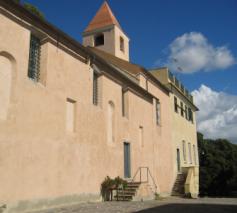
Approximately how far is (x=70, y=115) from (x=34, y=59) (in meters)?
2.78

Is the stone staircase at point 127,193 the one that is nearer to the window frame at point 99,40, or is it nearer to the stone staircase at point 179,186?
the stone staircase at point 179,186

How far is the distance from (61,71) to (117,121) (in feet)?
17.4

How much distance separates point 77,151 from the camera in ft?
43.9

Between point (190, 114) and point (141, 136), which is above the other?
point (190, 114)

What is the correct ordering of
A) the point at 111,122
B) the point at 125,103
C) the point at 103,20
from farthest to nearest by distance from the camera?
the point at 103,20 < the point at 125,103 < the point at 111,122

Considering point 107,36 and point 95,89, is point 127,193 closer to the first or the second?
point 95,89

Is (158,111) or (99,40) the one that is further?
(99,40)

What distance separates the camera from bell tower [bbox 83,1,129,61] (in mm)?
35281

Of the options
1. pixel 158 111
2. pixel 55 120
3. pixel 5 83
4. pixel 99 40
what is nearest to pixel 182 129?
pixel 158 111

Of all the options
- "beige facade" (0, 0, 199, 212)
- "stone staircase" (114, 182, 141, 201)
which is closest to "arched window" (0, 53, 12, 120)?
"beige facade" (0, 0, 199, 212)

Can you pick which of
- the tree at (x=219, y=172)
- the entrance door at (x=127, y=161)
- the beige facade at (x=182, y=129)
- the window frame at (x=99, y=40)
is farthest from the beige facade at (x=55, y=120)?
the tree at (x=219, y=172)

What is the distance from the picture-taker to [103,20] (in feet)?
126

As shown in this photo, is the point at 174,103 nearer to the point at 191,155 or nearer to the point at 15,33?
the point at 191,155

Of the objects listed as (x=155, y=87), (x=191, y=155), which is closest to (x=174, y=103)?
(x=155, y=87)
